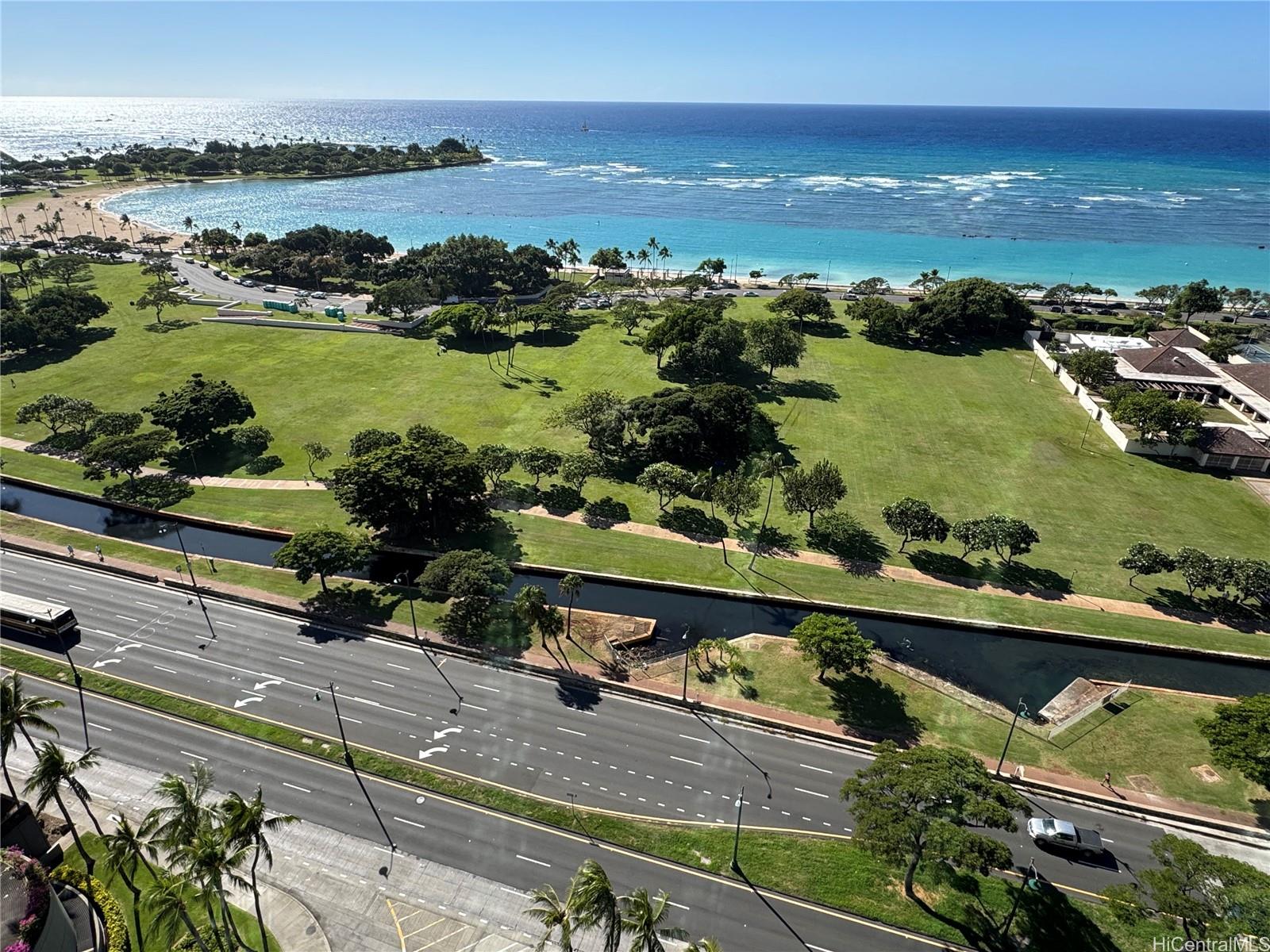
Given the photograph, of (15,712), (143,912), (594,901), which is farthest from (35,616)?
(594,901)

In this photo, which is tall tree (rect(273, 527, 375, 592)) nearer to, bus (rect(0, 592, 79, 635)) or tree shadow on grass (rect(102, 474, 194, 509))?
bus (rect(0, 592, 79, 635))

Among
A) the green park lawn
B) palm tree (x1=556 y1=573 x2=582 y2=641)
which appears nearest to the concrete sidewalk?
palm tree (x1=556 y1=573 x2=582 y2=641)

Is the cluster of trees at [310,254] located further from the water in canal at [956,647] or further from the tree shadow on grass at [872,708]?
the tree shadow on grass at [872,708]

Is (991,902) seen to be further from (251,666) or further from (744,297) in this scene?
(744,297)

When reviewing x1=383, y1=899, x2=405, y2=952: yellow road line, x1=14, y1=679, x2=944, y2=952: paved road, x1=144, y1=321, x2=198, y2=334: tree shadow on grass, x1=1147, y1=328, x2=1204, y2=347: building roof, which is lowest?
x1=383, y1=899, x2=405, y2=952: yellow road line

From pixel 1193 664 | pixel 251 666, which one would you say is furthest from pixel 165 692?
pixel 1193 664

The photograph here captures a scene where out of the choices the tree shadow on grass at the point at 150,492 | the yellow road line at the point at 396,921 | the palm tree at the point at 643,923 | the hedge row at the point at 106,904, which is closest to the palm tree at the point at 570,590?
the yellow road line at the point at 396,921
